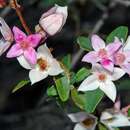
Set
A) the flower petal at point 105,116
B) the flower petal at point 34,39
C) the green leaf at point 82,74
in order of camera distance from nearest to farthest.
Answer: the flower petal at point 34,39 < the green leaf at point 82,74 < the flower petal at point 105,116

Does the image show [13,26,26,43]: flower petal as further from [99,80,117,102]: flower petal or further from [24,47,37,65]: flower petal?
[99,80,117,102]: flower petal

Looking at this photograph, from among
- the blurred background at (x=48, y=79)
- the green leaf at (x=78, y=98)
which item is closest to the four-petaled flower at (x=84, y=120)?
the green leaf at (x=78, y=98)

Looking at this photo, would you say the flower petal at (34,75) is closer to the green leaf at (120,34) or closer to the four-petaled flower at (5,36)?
the four-petaled flower at (5,36)

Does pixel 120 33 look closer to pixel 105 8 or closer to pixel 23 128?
pixel 105 8

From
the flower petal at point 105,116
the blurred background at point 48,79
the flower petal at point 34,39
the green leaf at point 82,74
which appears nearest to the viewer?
the flower petal at point 34,39

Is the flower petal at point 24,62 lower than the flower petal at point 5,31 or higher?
lower

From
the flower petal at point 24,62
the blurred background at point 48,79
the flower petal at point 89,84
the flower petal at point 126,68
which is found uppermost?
the flower petal at point 24,62

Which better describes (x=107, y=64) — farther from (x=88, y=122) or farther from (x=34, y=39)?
(x=88, y=122)
